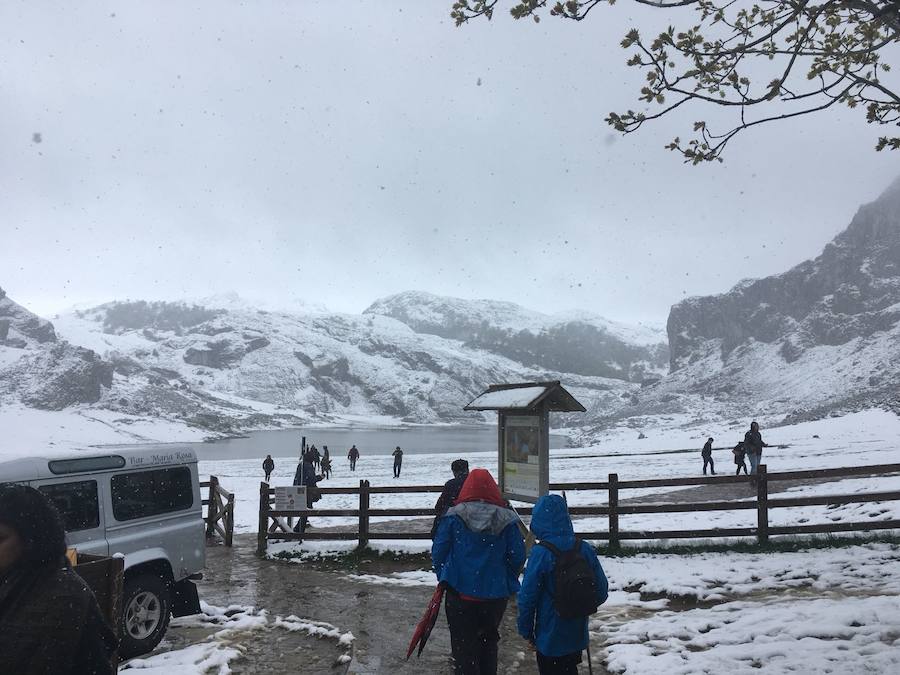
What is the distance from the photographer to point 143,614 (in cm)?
693

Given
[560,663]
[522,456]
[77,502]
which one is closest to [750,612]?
[560,663]

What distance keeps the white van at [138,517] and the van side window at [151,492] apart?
0.04ft

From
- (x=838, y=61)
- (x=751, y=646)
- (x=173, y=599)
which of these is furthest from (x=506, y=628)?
(x=838, y=61)

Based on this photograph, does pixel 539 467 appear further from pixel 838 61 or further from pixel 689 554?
pixel 838 61

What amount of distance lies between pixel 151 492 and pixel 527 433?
5.68 meters

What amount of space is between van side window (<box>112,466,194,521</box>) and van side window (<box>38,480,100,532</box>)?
0.24 metres

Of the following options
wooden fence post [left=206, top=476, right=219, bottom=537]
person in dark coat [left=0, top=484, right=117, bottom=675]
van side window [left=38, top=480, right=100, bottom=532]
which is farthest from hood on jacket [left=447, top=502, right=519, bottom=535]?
wooden fence post [left=206, top=476, right=219, bottom=537]

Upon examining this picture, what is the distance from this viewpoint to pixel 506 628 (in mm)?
7402

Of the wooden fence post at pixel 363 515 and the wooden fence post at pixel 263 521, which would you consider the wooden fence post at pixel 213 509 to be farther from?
the wooden fence post at pixel 363 515

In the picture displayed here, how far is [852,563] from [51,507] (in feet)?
32.9

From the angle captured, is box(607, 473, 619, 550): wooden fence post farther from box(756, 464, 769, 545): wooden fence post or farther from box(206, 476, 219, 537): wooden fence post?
box(206, 476, 219, 537): wooden fence post

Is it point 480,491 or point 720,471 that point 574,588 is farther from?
point 720,471

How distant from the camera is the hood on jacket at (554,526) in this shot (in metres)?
4.33

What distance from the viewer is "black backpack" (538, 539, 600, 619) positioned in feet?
13.6
